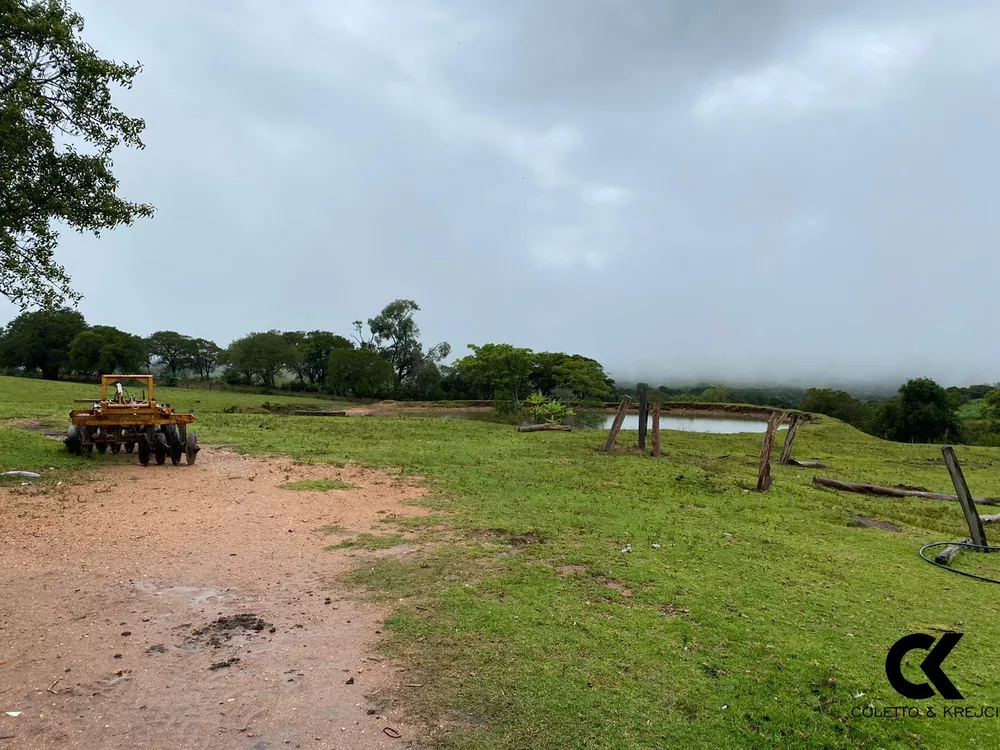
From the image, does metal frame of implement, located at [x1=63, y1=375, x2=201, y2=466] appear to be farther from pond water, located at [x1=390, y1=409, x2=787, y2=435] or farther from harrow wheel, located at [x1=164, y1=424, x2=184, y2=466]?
pond water, located at [x1=390, y1=409, x2=787, y2=435]

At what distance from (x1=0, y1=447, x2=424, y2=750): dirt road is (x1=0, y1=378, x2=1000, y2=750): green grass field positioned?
50 cm

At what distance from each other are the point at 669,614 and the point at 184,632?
171 inches

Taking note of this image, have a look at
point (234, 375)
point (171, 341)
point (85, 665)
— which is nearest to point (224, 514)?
point (85, 665)

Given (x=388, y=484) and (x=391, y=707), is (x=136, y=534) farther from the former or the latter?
(x=391, y=707)

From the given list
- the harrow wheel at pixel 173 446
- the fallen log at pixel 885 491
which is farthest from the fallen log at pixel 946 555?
the harrow wheel at pixel 173 446

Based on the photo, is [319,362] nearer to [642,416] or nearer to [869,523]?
[642,416]

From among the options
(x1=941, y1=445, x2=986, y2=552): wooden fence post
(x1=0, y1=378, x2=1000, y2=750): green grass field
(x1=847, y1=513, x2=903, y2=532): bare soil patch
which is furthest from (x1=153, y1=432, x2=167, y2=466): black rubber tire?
(x1=941, y1=445, x2=986, y2=552): wooden fence post

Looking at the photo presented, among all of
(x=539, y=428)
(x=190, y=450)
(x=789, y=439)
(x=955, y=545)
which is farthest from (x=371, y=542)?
(x=539, y=428)

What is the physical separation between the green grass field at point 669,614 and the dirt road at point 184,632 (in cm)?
50

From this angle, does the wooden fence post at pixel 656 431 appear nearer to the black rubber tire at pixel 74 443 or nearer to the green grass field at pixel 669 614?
the green grass field at pixel 669 614

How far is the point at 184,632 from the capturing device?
488 cm

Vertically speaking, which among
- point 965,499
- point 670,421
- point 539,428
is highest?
point 965,499

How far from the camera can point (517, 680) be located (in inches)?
165

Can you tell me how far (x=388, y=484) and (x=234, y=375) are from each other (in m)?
60.6
